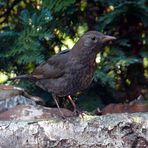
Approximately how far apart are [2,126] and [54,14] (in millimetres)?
1732

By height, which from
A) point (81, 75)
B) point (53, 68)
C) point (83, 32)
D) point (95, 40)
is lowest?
point (81, 75)

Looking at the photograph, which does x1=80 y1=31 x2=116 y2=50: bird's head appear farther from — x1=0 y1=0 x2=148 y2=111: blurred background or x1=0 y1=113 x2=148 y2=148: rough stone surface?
x1=0 y1=0 x2=148 y2=111: blurred background

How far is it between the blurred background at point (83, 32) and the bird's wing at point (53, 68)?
1.64 feet

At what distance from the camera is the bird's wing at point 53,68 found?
3.83 meters

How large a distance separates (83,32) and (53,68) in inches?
48.3

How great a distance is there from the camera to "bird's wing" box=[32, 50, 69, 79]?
12.6ft

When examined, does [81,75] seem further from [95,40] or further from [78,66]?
[95,40]

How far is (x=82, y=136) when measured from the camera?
11.1 ft

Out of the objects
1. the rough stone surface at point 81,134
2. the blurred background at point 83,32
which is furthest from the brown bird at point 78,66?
the blurred background at point 83,32

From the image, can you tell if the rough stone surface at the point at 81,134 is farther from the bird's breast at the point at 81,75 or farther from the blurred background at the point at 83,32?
the blurred background at the point at 83,32

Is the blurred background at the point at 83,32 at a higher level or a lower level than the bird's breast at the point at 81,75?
higher

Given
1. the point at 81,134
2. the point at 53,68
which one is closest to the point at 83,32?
the point at 53,68

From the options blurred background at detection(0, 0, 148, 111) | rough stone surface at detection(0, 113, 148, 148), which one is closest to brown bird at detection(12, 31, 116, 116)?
rough stone surface at detection(0, 113, 148, 148)

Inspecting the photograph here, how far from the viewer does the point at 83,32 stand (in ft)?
16.6
